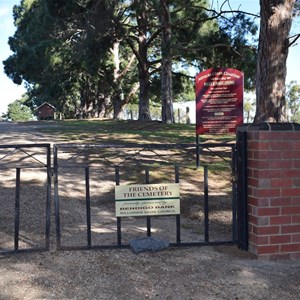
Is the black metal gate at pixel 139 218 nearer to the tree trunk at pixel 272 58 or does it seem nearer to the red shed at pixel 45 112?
the tree trunk at pixel 272 58

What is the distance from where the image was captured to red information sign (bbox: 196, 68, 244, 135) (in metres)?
7.58

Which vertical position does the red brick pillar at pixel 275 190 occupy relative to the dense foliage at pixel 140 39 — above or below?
below

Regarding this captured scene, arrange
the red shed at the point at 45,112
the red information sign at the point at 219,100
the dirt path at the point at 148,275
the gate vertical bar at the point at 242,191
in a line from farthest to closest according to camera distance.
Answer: the red shed at the point at 45,112 → the red information sign at the point at 219,100 → the gate vertical bar at the point at 242,191 → the dirt path at the point at 148,275

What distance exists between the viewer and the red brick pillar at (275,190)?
398 centimetres

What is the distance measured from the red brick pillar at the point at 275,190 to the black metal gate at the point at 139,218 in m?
0.43

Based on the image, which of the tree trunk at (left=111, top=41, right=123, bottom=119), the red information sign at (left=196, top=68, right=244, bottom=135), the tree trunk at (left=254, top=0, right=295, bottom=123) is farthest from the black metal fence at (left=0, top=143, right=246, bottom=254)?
the tree trunk at (left=111, top=41, right=123, bottom=119)

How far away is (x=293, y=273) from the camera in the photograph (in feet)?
12.4

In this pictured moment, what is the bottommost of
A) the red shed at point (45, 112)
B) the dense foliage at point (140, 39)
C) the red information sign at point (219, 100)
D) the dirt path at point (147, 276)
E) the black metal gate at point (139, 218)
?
the dirt path at point (147, 276)

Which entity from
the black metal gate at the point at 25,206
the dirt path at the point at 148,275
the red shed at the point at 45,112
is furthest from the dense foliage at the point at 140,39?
the dirt path at the point at 148,275

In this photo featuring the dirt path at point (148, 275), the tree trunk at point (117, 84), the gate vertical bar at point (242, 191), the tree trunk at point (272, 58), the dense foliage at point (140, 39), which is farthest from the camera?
the tree trunk at point (117, 84)

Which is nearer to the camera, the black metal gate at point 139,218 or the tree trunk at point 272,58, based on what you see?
the black metal gate at point 139,218

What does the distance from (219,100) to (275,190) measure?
3879 millimetres

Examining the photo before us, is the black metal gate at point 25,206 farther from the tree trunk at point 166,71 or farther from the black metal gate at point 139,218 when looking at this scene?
the tree trunk at point 166,71

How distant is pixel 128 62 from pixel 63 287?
1217 inches
